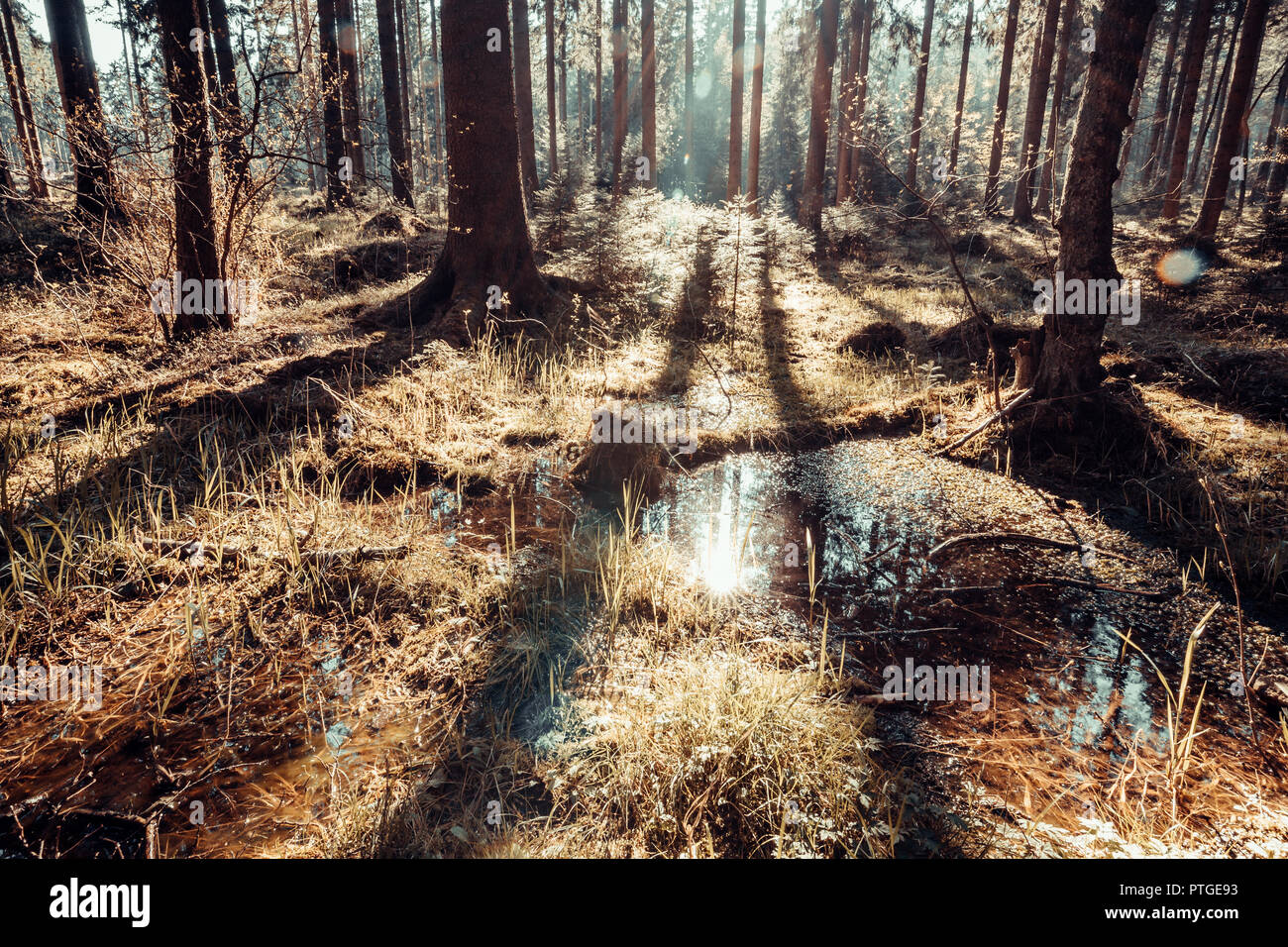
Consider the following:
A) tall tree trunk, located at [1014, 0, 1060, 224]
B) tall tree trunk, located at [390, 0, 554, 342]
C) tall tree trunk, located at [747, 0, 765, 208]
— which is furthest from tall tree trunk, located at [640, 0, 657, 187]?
tall tree trunk, located at [390, 0, 554, 342]

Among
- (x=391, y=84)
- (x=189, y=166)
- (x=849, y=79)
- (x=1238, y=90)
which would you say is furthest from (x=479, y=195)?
(x=849, y=79)

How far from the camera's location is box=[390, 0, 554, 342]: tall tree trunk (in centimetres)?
694

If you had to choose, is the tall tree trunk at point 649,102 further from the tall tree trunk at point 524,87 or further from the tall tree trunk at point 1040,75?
the tall tree trunk at point 1040,75

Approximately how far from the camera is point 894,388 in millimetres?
6086

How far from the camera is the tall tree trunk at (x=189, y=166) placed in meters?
5.36

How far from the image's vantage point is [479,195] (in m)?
7.32

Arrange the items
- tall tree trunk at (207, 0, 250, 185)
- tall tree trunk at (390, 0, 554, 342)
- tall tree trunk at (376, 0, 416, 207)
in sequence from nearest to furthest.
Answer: tall tree trunk at (207, 0, 250, 185) < tall tree trunk at (390, 0, 554, 342) < tall tree trunk at (376, 0, 416, 207)

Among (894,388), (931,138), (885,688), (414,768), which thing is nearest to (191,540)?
(414,768)

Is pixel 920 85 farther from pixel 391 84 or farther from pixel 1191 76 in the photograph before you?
pixel 391 84

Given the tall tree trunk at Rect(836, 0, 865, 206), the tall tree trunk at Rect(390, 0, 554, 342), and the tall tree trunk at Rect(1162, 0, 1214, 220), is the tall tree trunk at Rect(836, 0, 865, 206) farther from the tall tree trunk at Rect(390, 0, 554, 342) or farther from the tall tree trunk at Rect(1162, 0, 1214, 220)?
the tall tree trunk at Rect(390, 0, 554, 342)

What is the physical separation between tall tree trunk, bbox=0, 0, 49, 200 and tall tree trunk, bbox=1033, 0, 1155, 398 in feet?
25.6

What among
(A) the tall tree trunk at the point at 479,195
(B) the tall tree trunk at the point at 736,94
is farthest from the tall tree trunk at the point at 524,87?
(B) the tall tree trunk at the point at 736,94

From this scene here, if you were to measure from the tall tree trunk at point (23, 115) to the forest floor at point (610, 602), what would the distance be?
4.46 ft
